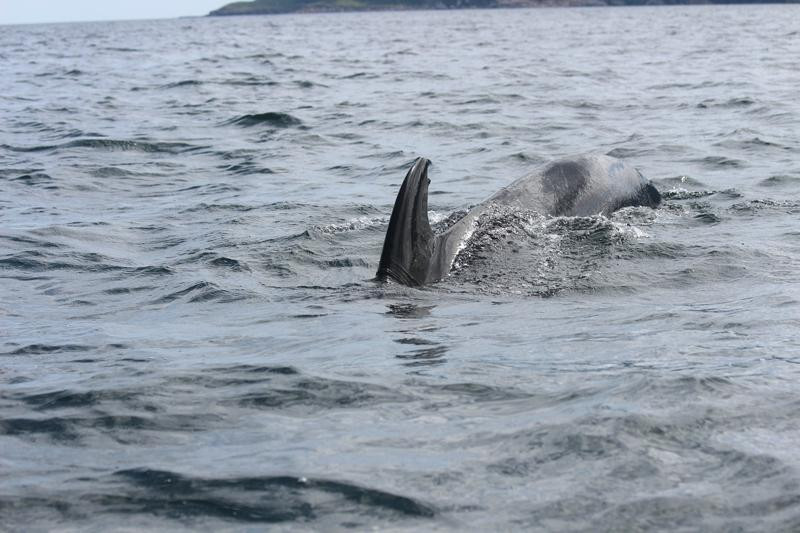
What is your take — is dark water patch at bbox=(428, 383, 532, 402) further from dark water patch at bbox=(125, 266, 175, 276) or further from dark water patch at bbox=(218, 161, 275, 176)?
dark water patch at bbox=(218, 161, 275, 176)

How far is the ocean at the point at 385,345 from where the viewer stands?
4750 mm

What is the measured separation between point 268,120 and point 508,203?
44.2ft

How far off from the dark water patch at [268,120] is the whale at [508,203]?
1176 centimetres

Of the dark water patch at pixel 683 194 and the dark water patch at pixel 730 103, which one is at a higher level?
the dark water patch at pixel 683 194

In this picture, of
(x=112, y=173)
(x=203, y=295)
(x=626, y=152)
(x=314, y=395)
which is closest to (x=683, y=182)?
(x=626, y=152)

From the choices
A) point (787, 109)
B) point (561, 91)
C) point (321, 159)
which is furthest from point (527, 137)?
point (561, 91)

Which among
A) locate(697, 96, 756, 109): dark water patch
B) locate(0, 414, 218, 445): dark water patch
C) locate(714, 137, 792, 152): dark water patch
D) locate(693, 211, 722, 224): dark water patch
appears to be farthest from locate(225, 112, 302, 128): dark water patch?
locate(0, 414, 218, 445): dark water patch

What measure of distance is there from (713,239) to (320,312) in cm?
446

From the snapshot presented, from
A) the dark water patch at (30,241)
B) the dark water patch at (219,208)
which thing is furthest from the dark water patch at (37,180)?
the dark water patch at (30,241)

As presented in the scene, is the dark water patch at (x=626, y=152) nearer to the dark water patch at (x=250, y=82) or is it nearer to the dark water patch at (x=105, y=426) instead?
the dark water patch at (x=105, y=426)

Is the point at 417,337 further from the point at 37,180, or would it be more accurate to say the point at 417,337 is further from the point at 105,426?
the point at 37,180

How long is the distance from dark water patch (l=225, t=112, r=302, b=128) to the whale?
11.8m

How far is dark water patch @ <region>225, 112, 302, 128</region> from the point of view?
22.8m

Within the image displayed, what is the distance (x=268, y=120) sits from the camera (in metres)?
23.4
